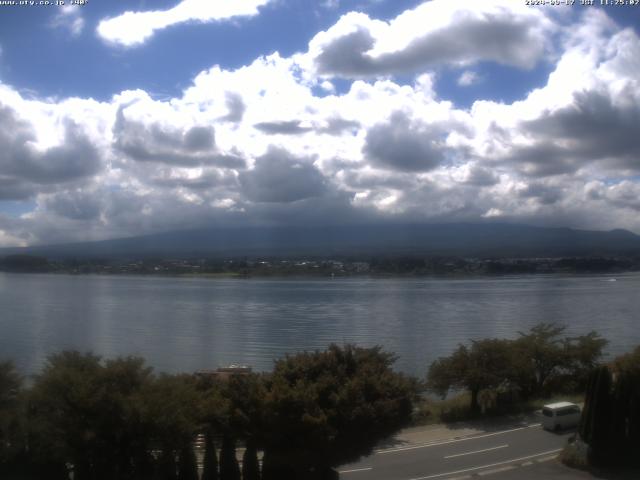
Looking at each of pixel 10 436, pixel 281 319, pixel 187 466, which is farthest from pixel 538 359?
pixel 281 319

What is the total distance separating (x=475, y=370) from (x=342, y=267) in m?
65.6

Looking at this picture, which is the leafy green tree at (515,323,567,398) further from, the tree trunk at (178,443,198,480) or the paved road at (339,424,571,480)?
the tree trunk at (178,443,198,480)

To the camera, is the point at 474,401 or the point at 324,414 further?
the point at 474,401

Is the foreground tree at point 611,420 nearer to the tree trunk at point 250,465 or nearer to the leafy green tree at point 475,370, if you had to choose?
the tree trunk at point 250,465

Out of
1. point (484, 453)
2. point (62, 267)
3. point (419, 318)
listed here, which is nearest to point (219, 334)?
point (419, 318)

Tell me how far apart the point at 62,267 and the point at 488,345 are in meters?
69.3

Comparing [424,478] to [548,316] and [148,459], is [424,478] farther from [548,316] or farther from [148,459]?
[548,316]

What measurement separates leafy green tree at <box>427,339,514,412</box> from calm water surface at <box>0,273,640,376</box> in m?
5.33

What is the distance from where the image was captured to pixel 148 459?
6.87 m

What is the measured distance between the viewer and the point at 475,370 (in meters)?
14.6

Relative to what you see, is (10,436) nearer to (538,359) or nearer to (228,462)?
(228,462)

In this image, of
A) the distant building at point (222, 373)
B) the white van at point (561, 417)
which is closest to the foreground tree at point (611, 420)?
the white van at point (561, 417)

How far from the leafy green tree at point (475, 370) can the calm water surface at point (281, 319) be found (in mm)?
5333

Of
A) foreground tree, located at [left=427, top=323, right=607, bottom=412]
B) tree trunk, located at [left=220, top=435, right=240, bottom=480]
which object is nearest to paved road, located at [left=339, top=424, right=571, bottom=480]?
tree trunk, located at [left=220, top=435, right=240, bottom=480]
